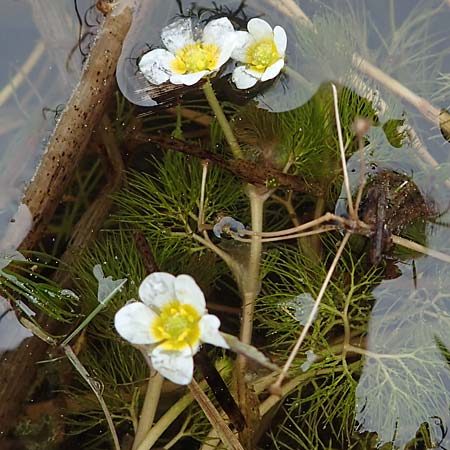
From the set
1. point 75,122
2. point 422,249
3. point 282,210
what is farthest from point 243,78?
point 422,249

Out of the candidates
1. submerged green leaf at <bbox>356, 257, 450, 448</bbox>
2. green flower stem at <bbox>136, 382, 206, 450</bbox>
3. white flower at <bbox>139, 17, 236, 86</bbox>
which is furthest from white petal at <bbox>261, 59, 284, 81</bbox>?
green flower stem at <bbox>136, 382, 206, 450</bbox>

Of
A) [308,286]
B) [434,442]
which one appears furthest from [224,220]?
[434,442]

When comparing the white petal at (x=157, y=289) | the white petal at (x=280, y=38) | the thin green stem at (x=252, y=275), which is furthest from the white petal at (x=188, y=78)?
the white petal at (x=157, y=289)

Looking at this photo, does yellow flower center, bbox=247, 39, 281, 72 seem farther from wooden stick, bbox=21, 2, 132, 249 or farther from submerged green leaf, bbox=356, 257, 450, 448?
submerged green leaf, bbox=356, 257, 450, 448

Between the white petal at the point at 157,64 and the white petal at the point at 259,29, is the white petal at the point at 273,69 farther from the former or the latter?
the white petal at the point at 157,64

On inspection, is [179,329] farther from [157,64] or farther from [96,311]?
[157,64]

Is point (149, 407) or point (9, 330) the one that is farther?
point (9, 330)
